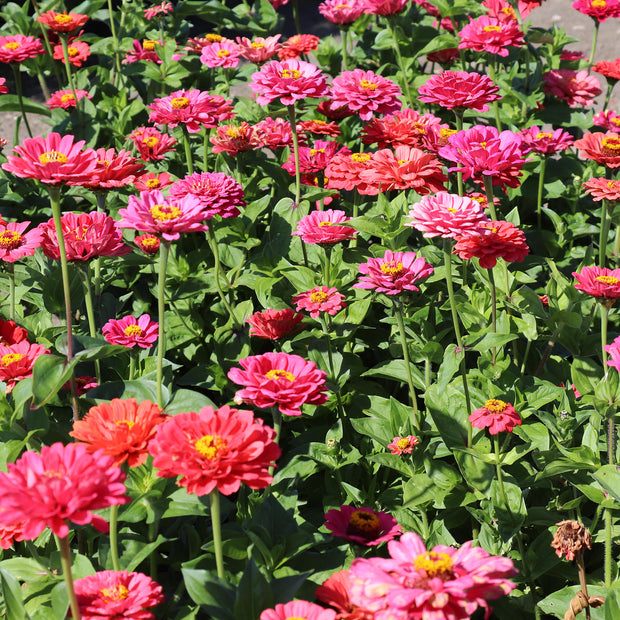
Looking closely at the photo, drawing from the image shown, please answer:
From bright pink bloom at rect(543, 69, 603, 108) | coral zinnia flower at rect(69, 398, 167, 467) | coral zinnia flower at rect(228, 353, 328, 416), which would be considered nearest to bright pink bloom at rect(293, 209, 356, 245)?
coral zinnia flower at rect(228, 353, 328, 416)

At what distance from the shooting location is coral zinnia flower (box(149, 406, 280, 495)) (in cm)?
102

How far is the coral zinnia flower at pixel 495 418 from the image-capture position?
1.59m

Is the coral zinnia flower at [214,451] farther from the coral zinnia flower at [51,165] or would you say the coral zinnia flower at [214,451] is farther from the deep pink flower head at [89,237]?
the deep pink flower head at [89,237]

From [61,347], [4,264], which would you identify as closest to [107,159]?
[4,264]

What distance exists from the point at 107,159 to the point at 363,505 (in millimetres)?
1067

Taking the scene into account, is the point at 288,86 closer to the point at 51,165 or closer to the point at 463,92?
the point at 463,92

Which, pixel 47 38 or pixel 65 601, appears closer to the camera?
pixel 65 601

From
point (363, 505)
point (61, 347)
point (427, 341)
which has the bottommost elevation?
point (363, 505)

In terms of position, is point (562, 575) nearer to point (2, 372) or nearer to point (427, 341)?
point (427, 341)

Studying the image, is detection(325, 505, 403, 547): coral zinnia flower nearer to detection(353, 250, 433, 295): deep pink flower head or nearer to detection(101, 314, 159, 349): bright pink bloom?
detection(353, 250, 433, 295): deep pink flower head

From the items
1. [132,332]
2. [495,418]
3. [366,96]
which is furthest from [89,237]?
[366,96]

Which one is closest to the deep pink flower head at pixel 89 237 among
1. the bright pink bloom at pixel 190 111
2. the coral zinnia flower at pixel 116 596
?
the bright pink bloom at pixel 190 111

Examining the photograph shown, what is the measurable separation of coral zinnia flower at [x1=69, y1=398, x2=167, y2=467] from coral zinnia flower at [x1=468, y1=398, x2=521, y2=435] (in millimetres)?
726

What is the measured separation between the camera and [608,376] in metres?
1.66
